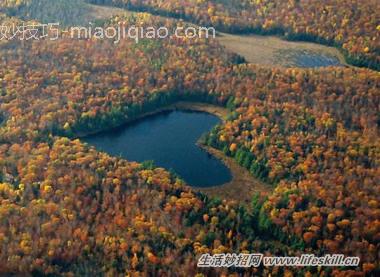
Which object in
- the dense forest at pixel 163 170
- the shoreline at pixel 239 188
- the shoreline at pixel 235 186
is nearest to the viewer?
the dense forest at pixel 163 170

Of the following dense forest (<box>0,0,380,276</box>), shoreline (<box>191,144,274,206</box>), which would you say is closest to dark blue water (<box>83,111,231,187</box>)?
shoreline (<box>191,144,274,206</box>)

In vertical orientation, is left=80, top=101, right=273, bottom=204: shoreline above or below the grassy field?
below

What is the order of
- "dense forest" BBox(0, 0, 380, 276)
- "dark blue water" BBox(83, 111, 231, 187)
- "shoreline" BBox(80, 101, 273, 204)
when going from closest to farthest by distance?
1. "dense forest" BBox(0, 0, 380, 276)
2. "shoreline" BBox(80, 101, 273, 204)
3. "dark blue water" BBox(83, 111, 231, 187)

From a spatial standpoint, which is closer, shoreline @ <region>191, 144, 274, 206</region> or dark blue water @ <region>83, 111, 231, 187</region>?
shoreline @ <region>191, 144, 274, 206</region>

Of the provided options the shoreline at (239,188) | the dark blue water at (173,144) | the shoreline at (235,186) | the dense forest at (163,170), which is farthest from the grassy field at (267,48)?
the shoreline at (239,188)

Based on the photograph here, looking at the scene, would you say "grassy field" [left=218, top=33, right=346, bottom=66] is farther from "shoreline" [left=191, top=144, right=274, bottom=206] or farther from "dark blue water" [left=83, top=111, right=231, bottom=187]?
"shoreline" [left=191, top=144, right=274, bottom=206]

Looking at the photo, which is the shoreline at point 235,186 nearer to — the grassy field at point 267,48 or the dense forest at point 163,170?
the dense forest at point 163,170
